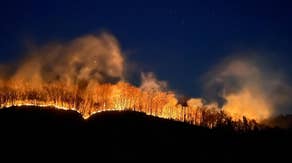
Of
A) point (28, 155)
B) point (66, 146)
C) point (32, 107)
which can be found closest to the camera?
point (28, 155)

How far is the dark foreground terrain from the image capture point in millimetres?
45969

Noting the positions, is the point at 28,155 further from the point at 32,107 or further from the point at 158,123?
the point at 158,123

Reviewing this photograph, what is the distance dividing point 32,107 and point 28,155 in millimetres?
8275

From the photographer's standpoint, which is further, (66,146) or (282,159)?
(282,159)

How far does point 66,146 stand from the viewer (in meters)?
46.8

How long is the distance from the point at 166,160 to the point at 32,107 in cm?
1634

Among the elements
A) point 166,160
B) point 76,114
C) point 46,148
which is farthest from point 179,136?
point 46,148

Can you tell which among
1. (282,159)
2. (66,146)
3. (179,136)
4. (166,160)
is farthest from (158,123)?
(282,159)

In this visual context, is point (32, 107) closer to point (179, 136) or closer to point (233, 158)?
point (179, 136)

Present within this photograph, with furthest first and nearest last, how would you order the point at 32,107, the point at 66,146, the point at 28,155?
the point at 32,107
the point at 66,146
the point at 28,155

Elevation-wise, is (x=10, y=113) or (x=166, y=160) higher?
(x=10, y=113)

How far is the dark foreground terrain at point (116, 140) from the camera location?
46.0 metres

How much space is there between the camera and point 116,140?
48.6 meters

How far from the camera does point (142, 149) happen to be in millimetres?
48094
